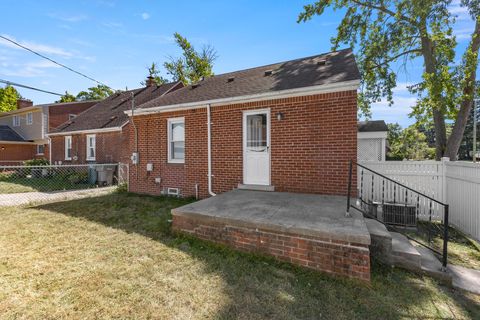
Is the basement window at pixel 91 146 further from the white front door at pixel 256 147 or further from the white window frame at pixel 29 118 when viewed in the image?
the white window frame at pixel 29 118

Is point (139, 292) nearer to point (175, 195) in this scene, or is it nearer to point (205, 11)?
point (175, 195)

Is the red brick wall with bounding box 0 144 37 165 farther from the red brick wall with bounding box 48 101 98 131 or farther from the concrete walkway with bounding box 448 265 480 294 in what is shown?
the concrete walkway with bounding box 448 265 480 294

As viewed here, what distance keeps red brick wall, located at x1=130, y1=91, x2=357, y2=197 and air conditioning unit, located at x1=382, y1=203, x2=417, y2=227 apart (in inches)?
43.6

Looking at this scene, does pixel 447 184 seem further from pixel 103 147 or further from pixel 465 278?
pixel 103 147

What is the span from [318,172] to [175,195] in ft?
16.0

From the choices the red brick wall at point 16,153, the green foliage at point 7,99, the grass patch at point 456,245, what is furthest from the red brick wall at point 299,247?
the green foliage at point 7,99

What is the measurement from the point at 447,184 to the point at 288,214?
5223 mm

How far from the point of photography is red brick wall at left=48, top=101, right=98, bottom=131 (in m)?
21.5

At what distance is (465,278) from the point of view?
3506 mm

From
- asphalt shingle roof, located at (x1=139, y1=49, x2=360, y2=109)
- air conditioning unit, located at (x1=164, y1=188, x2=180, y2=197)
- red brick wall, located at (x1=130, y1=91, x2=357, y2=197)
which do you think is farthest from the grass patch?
air conditioning unit, located at (x1=164, y1=188, x2=180, y2=197)

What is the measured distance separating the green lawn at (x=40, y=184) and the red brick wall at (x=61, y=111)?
7877 millimetres

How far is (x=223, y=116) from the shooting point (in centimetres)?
721

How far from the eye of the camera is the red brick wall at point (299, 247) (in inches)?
123

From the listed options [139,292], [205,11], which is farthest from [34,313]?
[205,11]
